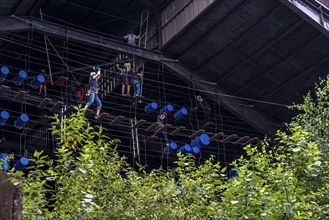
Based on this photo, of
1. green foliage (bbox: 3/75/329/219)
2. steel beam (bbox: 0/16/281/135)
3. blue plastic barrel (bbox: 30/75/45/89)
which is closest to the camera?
green foliage (bbox: 3/75/329/219)

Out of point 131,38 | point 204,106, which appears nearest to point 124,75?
point 131,38

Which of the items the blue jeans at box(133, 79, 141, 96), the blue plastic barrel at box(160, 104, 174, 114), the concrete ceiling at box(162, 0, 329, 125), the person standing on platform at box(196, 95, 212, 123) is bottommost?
the blue plastic barrel at box(160, 104, 174, 114)

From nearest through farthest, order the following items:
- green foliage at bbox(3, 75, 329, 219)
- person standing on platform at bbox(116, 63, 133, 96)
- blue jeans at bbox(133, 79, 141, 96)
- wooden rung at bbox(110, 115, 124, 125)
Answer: green foliage at bbox(3, 75, 329, 219), wooden rung at bbox(110, 115, 124, 125), blue jeans at bbox(133, 79, 141, 96), person standing on platform at bbox(116, 63, 133, 96)

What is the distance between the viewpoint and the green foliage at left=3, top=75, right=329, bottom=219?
844 cm

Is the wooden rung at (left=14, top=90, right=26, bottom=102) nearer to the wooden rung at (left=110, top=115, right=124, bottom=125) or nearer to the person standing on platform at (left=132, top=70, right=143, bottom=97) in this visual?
the wooden rung at (left=110, top=115, right=124, bottom=125)

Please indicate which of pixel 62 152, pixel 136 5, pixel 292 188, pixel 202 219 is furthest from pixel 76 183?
pixel 136 5

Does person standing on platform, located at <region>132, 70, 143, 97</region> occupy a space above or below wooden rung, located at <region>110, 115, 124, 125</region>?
above

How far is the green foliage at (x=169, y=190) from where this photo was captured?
844 cm

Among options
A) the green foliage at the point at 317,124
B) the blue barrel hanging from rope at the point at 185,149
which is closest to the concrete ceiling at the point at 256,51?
the blue barrel hanging from rope at the point at 185,149

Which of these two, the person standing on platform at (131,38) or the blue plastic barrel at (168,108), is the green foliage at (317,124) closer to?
the blue plastic barrel at (168,108)

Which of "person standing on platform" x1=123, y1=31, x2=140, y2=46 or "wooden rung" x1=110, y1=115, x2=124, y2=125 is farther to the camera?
"person standing on platform" x1=123, y1=31, x2=140, y2=46

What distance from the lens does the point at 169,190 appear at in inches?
400

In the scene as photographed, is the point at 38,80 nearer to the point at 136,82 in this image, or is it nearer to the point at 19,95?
the point at 19,95

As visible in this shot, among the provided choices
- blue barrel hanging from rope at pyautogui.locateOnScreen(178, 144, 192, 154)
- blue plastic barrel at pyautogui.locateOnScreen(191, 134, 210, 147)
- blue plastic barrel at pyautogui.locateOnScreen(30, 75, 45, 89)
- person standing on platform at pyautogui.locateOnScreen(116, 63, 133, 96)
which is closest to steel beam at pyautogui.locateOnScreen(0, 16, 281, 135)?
person standing on platform at pyautogui.locateOnScreen(116, 63, 133, 96)
